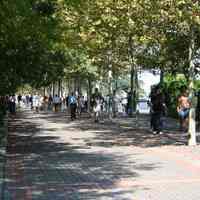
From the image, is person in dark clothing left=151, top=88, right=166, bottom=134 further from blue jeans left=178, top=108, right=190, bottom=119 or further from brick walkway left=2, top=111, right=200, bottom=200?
brick walkway left=2, top=111, right=200, bottom=200

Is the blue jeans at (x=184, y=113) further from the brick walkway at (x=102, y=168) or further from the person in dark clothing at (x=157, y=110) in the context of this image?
the brick walkway at (x=102, y=168)

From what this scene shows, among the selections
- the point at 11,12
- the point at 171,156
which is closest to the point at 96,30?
the point at 171,156

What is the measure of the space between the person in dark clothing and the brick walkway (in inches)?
67.6

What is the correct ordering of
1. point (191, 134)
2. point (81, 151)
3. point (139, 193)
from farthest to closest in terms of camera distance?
point (191, 134) → point (81, 151) → point (139, 193)

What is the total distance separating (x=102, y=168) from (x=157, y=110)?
11566 millimetres

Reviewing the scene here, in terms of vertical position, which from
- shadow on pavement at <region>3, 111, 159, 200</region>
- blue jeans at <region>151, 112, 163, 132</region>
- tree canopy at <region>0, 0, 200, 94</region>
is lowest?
shadow on pavement at <region>3, 111, 159, 200</region>

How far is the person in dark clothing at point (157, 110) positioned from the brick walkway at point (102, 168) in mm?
1716

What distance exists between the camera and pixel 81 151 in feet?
62.7

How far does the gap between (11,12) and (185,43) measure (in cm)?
1206

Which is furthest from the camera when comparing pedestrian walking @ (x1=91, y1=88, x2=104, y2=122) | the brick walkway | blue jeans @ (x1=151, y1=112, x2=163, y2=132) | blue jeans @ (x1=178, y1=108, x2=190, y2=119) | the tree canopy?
pedestrian walking @ (x1=91, y1=88, x2=104, y2=122)

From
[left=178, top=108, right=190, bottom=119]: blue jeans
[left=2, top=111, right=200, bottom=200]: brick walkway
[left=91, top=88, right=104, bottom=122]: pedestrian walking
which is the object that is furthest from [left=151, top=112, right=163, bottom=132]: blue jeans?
[left=91, top=88, right=104, bottom=122]: pedestrian walking

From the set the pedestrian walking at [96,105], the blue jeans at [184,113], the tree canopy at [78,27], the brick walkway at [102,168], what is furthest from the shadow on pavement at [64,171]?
the pedestrian walking at [96,105]

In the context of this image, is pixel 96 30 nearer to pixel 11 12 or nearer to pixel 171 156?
pixel 171 156

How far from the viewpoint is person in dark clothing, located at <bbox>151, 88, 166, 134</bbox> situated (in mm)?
25984
